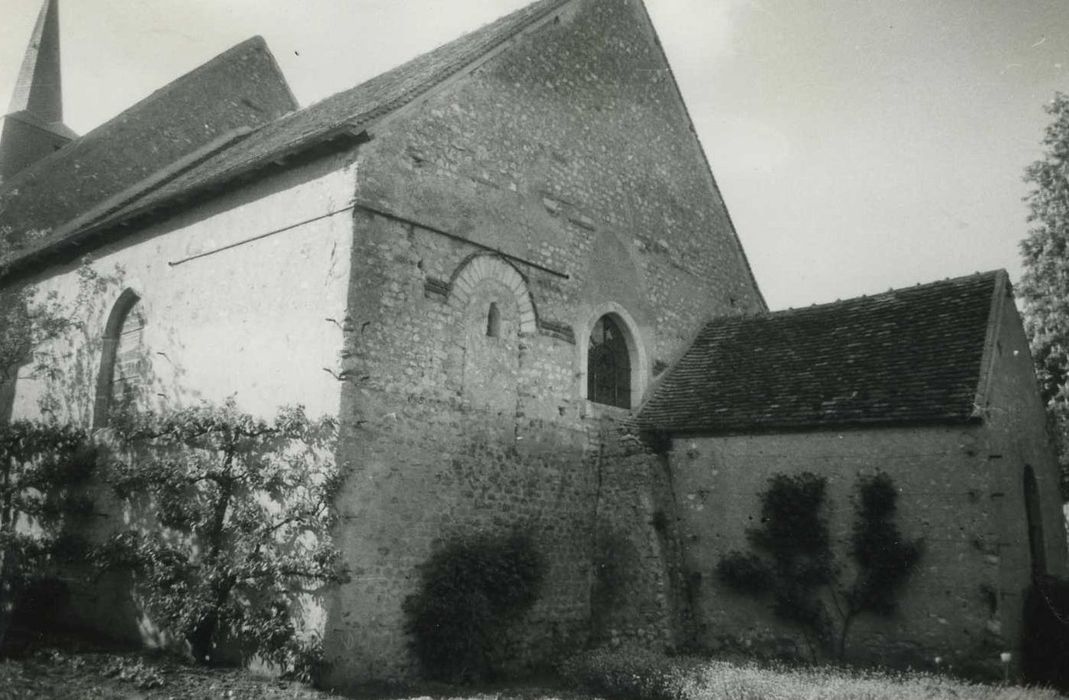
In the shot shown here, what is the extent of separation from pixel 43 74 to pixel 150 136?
7.48m

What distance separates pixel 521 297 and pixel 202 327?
4.60 metres

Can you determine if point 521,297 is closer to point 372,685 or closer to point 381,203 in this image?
point 381,203

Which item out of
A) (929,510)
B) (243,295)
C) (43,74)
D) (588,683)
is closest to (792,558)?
(929,510)

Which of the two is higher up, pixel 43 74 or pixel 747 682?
pixel 43 74

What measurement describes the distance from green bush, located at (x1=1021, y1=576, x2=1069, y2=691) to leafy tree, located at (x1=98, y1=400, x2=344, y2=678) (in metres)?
8.40

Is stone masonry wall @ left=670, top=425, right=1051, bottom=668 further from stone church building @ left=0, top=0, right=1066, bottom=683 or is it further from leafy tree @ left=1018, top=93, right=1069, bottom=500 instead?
leafy tree @ left=1018, top=93, right=1069, bottom=500

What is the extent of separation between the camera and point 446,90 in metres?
10.8

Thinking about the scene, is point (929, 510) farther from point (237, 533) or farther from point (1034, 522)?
point (237, 533)

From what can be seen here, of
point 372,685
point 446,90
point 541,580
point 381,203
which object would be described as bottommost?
point 372,685

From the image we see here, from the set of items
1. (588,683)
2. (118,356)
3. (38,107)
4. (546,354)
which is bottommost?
(588,683)

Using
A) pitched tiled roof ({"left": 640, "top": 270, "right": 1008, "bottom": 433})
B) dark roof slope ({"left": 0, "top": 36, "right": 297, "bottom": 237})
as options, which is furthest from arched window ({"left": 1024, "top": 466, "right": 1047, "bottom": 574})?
dark roof slope ({"left": 0, "top": 36, "right": 297, "bottom": 237})

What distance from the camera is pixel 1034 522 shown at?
11297 mm

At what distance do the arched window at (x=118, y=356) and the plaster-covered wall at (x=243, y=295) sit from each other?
0.58 ft

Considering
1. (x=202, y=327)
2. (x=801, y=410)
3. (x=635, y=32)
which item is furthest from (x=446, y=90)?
(x=801, y=410)
